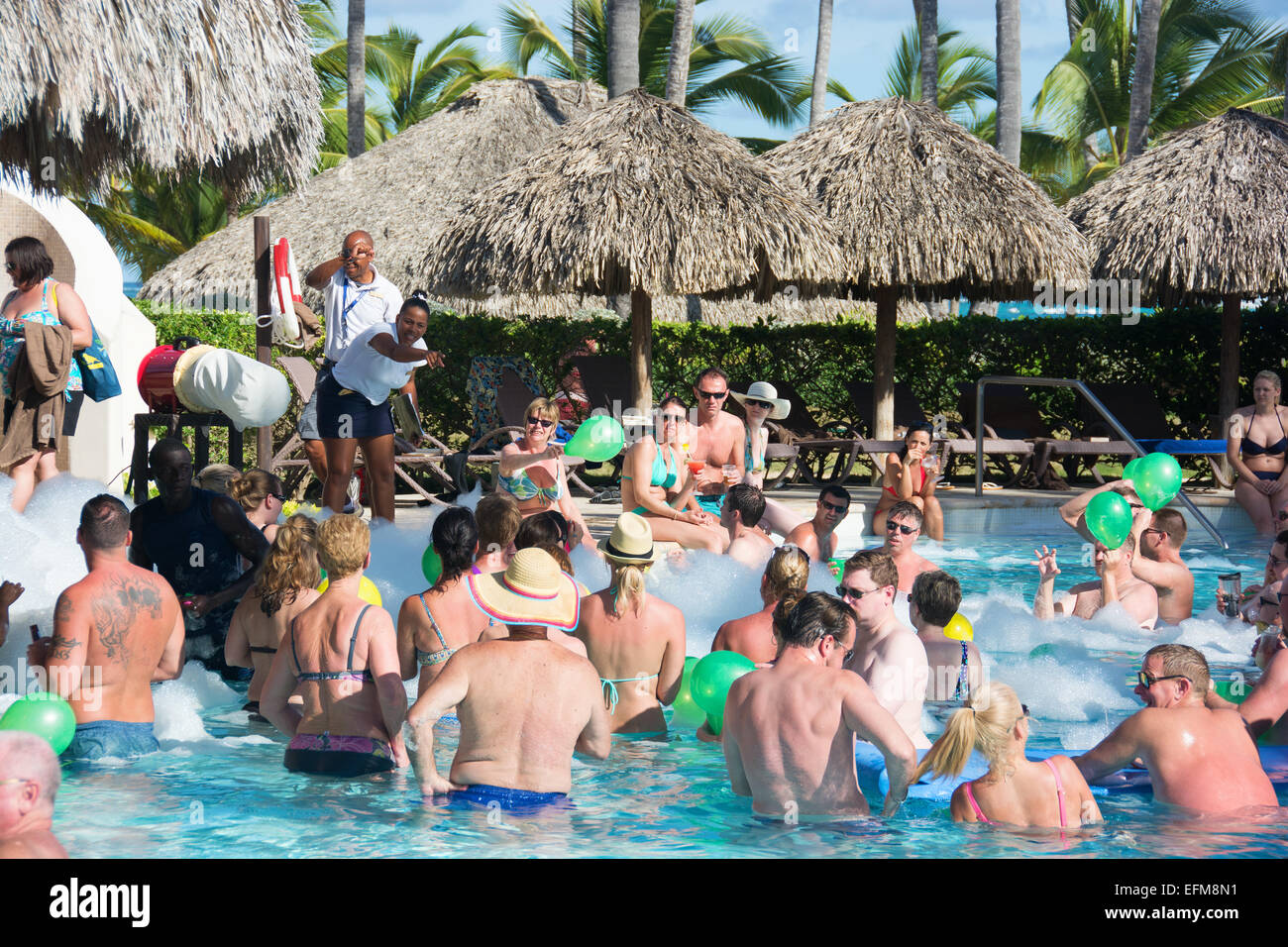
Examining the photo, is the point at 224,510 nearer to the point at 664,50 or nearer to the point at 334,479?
the point at 334,479

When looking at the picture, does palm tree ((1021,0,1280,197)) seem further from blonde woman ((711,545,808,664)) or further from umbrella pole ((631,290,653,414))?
blonde woman ((711,545,808,664))

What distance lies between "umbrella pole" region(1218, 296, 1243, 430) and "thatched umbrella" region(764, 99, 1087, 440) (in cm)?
221

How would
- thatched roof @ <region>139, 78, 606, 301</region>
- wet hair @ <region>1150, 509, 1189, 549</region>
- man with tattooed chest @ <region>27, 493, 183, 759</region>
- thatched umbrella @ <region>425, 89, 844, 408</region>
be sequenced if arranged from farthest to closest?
1. thatched roof @ <region>139, 78, 606, 301</region>
2. thatched umbrella @ <region>425, 89, 844, 408</region>
3. wet hair @ <region>1150, 509, 1189, 549</region>
4. man with tattooed chest @ <region>27, 493, 183, 759</region>

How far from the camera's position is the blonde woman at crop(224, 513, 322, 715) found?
5.95m

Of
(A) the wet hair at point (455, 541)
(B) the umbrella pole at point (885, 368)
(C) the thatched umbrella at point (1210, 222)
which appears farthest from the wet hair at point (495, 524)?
(C) the thatched umbrella at point (1210, 222)

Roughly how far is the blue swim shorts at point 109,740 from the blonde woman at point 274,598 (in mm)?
584

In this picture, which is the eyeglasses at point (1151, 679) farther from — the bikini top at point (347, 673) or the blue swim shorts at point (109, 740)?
the blue swim shorts at point (109, 740)

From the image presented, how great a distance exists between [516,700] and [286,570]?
1530 millimetres

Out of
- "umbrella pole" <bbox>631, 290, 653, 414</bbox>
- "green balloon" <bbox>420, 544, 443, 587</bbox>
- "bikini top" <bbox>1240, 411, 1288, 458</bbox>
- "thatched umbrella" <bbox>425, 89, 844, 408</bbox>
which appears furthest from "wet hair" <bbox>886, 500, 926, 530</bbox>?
"bikini top" <bbox>1240, 411, 1288, 458</bbox>

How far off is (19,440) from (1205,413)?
1378 centimetres

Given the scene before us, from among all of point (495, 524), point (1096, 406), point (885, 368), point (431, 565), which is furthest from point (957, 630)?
point (885, 368)

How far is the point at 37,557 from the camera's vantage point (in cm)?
767

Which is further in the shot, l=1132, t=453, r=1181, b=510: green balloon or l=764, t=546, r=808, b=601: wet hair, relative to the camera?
l=1132, t=453, r=1181, b=510: green balloon

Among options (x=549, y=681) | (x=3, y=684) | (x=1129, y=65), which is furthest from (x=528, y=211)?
(x=1129, y=65)
